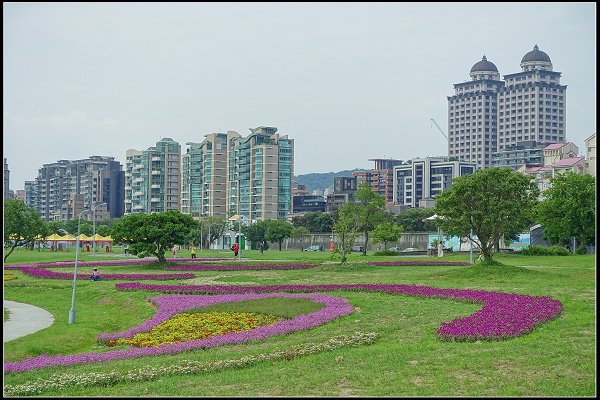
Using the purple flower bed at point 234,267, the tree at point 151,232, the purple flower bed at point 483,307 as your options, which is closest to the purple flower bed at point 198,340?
the purple flower bed at point 483,307

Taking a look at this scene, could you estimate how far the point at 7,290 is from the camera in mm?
36562

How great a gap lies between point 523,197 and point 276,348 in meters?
21.8

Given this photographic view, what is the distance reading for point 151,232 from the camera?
47.8m

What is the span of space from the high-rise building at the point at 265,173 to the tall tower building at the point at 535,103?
7607 centimetres

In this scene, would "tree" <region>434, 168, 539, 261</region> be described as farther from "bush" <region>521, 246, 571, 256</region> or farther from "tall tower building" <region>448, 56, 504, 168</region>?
"tall tower building" <region>448, 56, 504, 168</region>

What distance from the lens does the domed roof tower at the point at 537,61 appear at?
7377 inches

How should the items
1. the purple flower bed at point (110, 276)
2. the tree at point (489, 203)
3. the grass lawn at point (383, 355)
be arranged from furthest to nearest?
the purple flower bed at point (110, 276) < the tree at point (489, 203) < the grass lawn at point (383, 355)

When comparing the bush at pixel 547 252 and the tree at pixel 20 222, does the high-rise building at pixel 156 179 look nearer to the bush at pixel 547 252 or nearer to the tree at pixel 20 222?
the tree at pixel 20 222

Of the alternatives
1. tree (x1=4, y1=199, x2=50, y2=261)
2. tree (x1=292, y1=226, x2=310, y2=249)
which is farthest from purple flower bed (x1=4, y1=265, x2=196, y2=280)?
tree (x1=292, y1=226, x2=310, y2=249)

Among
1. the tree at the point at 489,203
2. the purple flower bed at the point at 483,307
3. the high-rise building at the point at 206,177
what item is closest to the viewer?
the purple flower bed at the point at 483,307

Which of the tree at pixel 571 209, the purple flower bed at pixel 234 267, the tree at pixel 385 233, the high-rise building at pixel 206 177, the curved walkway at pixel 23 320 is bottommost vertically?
the curved walkway at pixel 23 320

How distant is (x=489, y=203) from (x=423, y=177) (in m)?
131

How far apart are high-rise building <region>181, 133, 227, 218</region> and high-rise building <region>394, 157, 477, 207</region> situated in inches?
1516

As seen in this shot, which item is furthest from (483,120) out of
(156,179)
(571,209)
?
(571,209)
